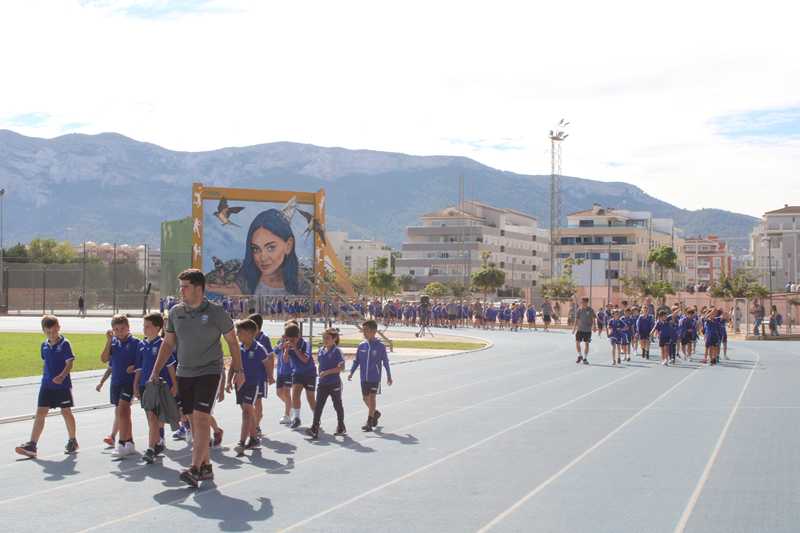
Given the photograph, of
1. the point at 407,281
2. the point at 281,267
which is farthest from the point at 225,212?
the point at 407,281

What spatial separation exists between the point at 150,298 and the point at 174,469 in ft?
220

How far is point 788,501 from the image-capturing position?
29.4ft

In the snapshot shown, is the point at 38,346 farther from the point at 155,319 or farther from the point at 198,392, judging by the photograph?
the point at 198,392

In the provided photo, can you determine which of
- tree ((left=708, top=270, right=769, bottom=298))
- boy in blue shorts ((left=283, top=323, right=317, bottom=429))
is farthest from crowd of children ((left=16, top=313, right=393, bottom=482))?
tree ((left=708, top=270, right=769, bottom=298))

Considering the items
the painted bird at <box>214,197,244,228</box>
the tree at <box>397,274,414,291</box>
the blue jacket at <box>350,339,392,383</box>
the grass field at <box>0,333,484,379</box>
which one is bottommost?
→ the grass field at <box>0,333,484,379</box>

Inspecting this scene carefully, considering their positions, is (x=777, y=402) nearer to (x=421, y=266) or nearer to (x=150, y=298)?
(x=150, y=298)

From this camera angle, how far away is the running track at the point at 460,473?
323 inches

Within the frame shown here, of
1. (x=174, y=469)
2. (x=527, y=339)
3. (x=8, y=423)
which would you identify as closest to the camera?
(x=174, y=469)

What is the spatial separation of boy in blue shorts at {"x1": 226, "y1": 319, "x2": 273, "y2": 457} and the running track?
31 centimetres

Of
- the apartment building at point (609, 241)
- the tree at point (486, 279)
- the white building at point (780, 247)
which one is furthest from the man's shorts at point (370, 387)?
the apartment building at point (609, 241)

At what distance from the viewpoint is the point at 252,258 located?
66625 millimetres

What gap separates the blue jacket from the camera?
13977 millimetres

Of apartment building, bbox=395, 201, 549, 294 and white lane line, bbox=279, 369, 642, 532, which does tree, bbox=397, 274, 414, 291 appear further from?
white lane line, bbox=279, 369, 642, 532

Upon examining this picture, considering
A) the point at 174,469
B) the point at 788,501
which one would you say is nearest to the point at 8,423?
the point at 174,469
